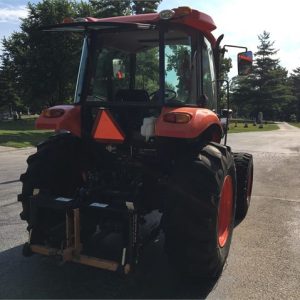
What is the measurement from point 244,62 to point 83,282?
11.2 feet

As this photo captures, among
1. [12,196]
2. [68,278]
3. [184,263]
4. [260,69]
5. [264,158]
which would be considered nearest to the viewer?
[184,263]

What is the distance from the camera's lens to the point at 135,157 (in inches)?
172

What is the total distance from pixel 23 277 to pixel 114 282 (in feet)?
2.85

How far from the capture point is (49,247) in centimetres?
382

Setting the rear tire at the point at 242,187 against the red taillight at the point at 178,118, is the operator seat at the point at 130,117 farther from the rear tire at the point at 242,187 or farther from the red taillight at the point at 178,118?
the rear tire at the point at 242,187

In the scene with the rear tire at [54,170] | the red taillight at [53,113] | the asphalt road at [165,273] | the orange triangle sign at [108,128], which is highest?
the red taillight at [53,113]

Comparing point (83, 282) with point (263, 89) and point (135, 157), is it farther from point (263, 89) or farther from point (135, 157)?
point (263, 89)

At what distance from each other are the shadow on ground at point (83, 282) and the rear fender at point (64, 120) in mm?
1302

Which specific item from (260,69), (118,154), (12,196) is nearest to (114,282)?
(118,154)

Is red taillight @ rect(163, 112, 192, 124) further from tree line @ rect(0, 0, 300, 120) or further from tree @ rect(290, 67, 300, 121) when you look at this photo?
tree @ rect(290, 67, 300, 121)

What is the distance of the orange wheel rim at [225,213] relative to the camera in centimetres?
441

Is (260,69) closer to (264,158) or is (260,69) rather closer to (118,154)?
(264,158)

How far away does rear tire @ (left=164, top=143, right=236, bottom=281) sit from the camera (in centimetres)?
371


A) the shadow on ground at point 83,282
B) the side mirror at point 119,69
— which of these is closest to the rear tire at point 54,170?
the shadow on ground at point 83,282
